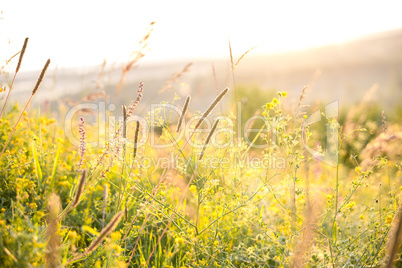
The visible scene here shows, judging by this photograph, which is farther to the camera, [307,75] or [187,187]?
[307,75]

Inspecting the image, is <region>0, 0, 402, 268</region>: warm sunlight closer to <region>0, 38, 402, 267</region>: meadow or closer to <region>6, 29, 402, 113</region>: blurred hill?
<region>0, 38, 402, 267</region>: meadow

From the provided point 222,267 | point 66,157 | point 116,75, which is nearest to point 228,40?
point 222,267

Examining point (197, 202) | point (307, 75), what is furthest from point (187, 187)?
point (307, 75)

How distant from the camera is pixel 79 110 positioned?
3.90 meters

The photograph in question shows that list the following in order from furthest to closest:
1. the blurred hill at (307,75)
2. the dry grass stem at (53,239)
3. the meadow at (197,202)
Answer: the blurred hill at (307,75) → the meadow at (197,202) → the dry grass stem at (53,239)

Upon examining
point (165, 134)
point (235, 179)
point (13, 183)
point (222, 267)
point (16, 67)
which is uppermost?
point (16, 67)

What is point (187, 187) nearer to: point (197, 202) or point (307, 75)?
point (197, 202)

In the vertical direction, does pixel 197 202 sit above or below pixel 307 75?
below

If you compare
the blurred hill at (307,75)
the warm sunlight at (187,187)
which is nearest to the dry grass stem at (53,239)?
the warm sunlight at (187,187)

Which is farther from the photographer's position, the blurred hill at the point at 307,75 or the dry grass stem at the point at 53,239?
the blurred hill at the point at 307,75

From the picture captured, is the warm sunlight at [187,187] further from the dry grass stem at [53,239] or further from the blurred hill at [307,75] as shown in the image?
the blurred hill at [307,75]

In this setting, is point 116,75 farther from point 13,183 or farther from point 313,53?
point 13,183

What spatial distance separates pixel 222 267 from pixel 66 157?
186 centimetres

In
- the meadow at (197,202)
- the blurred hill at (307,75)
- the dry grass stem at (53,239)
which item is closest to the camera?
the dry grass stem at (53,239)
